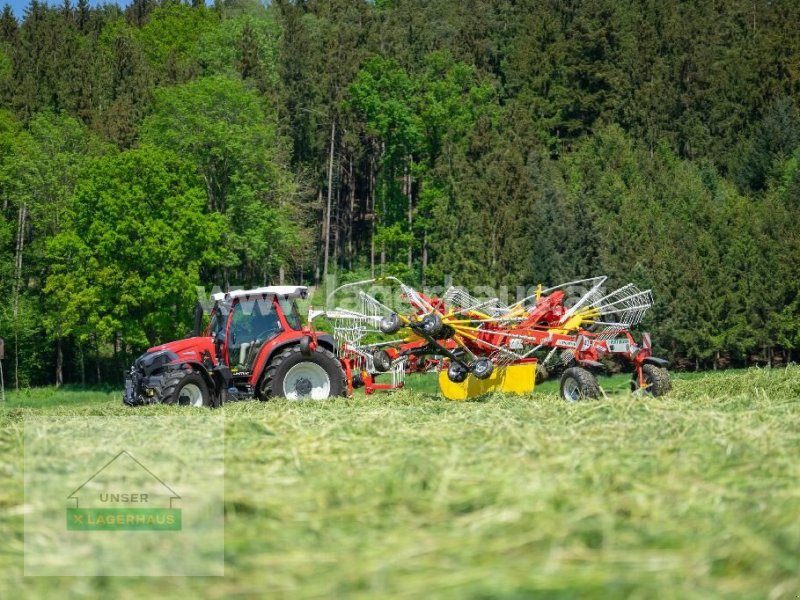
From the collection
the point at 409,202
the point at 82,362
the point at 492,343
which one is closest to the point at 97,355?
the point at 82,362

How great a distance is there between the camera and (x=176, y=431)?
7.85 metres

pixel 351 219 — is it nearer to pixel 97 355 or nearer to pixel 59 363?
pixel 97 355

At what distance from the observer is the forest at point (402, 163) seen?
41.5 m

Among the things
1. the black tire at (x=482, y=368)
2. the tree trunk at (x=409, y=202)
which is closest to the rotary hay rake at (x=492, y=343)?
A: the black tire at (x=482, y=368)

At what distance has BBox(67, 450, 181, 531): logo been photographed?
5.35m

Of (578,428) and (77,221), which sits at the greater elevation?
(77,221)

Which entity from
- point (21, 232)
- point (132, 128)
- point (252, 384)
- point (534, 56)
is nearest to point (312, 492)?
point (252, 384)

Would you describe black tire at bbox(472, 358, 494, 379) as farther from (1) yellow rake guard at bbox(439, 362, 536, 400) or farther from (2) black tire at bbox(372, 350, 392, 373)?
(2) black tire at bbox(372, 350, 392, 373)

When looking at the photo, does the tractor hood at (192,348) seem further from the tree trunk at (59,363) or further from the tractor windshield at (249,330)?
the tree trunk at (59,363)

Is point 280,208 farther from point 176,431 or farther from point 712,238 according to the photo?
point 176,431

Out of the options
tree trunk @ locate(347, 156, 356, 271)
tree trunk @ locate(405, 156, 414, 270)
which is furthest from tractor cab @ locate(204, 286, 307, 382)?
tree trunk @ locate(347, 156, 356, 271)

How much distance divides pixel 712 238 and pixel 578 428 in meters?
37.8

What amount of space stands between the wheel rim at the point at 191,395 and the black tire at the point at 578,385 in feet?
17.6

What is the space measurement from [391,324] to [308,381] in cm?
190
